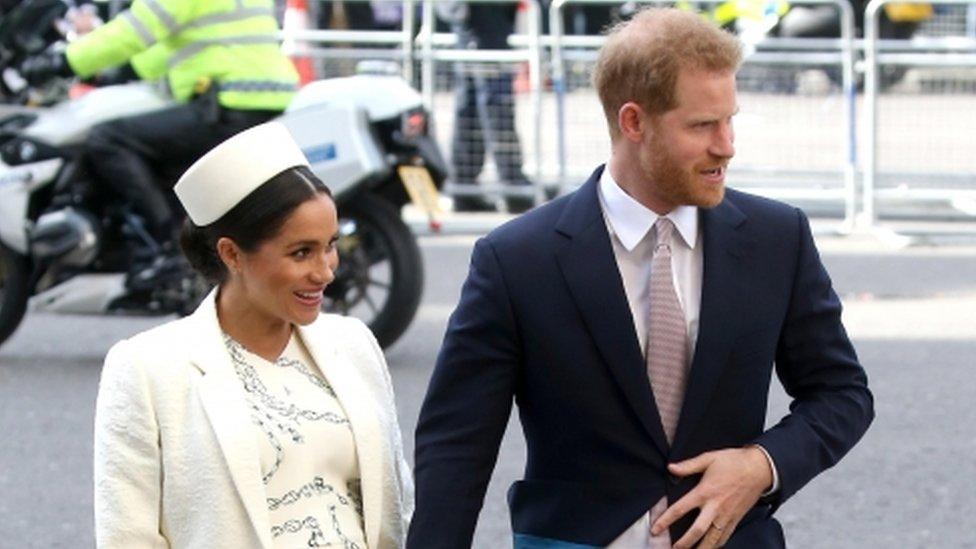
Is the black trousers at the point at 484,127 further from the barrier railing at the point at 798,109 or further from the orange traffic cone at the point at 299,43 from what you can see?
the orange traffic cone at the point at 299,43

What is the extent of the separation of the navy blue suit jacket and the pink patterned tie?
0.13 ft

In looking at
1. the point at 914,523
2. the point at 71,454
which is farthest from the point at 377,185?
the point at 914,523

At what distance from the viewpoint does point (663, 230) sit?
375 cm

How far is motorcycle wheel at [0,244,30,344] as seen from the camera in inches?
377

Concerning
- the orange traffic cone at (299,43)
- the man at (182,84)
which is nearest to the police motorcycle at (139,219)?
the man at (182,84)

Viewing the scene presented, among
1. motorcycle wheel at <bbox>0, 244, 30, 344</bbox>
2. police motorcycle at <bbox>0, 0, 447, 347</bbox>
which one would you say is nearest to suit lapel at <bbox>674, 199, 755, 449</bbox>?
police motorcycle at <bbox>0, 0, 447, 347</bbox>

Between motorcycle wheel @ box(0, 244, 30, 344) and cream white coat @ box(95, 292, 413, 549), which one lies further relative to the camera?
motorcycle wheel @ box(0, 244, 30, 344)

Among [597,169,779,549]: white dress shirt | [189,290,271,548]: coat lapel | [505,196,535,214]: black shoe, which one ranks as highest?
[597,169,779,549]: white dress shirt

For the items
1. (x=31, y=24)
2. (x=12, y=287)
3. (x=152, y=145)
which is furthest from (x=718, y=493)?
(x=31, y=24)

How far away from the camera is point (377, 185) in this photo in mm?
9430

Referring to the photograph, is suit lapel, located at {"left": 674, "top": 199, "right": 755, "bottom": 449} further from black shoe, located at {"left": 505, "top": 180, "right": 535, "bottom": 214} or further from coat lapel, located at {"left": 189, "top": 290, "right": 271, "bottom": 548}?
black shoe, located at {"left": 505, "top": 180, "right": 535, "bottom": 214}

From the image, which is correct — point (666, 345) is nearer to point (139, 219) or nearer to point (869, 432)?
point (869, 432)

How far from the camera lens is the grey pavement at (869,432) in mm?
7078

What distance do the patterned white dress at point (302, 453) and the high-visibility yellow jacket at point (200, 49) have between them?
18.6 ft
